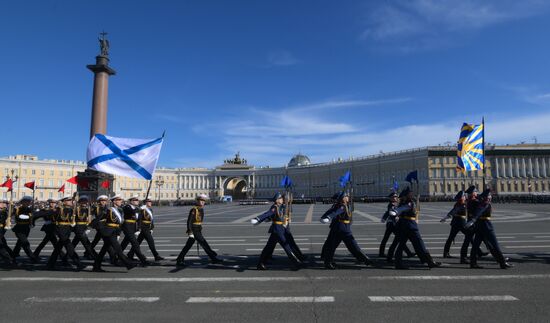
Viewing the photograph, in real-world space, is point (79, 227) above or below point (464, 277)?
above

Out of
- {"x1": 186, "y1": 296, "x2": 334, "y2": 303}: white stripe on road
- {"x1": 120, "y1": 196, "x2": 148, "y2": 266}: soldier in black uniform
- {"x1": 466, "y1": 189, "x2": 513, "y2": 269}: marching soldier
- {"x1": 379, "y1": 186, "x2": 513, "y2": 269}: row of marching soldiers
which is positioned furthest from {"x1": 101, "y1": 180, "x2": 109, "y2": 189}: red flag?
{"x1": 466, "y1": 189, "x2": 513, "y2": 269}: marching soldier

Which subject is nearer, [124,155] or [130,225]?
[130,225]

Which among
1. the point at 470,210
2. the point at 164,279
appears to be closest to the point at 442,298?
the point at 470,210

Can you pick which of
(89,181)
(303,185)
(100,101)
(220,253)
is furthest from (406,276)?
(303,185)

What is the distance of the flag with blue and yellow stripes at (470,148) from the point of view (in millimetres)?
15070

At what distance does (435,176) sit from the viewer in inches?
3681

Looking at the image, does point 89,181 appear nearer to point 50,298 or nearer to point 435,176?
point 50,298

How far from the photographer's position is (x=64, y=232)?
9219mm

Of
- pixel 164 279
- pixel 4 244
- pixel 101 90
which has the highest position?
pixel 101 90

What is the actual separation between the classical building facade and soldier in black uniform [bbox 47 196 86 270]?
6716cm

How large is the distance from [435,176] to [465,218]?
296 feet

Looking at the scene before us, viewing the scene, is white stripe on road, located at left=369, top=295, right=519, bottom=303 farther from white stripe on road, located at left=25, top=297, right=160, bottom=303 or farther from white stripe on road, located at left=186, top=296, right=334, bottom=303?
white stripe on road, located at left=25, top=297, right=160, bottom=303

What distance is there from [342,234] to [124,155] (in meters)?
6.68

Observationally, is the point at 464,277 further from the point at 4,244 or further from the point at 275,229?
the point at 4,244
